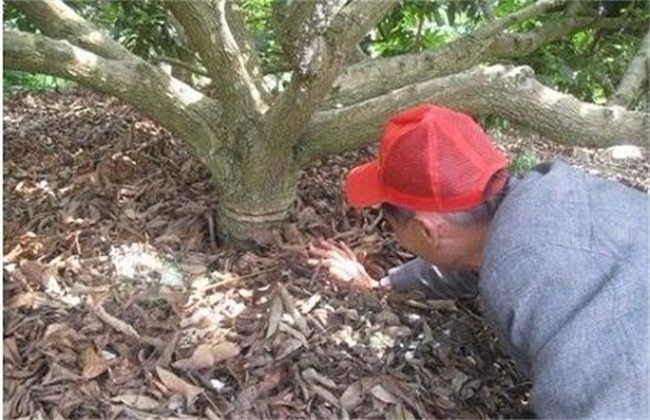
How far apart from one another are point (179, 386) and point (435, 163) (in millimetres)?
763

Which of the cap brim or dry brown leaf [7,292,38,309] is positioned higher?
the cap brim

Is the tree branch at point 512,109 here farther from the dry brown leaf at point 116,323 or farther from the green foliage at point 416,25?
the green foliage at point 416,25

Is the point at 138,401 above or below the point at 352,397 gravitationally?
above

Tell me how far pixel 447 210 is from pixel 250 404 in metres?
0.62

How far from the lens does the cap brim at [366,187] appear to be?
73.2 inches

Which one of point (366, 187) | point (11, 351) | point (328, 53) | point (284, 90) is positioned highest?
point (328, 53)

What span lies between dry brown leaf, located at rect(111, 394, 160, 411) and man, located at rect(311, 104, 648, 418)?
0.65m

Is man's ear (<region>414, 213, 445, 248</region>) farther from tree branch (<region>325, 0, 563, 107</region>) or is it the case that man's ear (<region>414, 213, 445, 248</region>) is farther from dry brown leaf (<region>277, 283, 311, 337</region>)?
tree branch (<region>325, 0, 563, 107</region>)

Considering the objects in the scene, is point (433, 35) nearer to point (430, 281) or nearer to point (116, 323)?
point (430, 281)

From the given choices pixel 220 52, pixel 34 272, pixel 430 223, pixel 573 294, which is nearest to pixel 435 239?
pixel 430 223

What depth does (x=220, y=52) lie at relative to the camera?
2.33 meters

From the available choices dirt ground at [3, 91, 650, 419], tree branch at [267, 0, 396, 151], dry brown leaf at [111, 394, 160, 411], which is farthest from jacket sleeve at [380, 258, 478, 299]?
dry brown leaf at [111, 394, 160, 411]

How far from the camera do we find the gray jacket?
4.97ft

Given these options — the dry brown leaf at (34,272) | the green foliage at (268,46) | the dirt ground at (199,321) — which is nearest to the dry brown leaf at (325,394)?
the dirt ground at (199,321)
